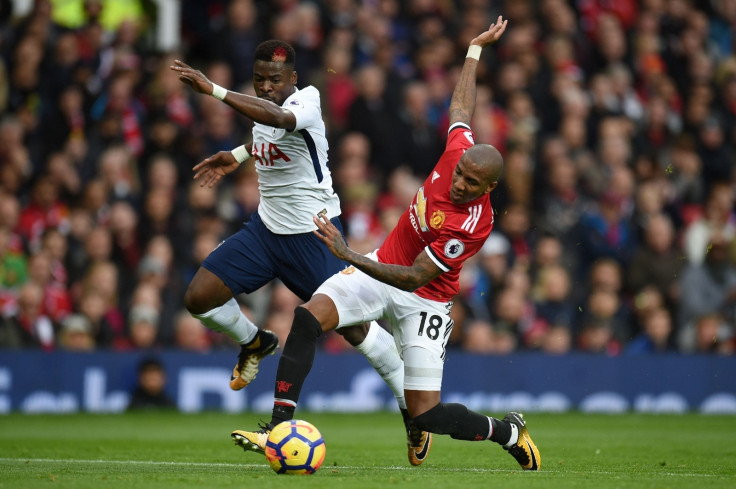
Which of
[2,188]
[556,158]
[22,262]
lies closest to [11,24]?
[2,188]

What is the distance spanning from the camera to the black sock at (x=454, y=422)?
28.5 feet

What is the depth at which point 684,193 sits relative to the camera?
17.7 metres

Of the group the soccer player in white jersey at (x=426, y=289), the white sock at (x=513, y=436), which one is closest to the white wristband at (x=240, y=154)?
the soccer player in white jersey at (x=426, y=289)

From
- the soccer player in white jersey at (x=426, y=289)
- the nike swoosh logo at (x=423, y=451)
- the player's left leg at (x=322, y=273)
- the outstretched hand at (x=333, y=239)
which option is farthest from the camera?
the player's left leg at (x=322, y=273)

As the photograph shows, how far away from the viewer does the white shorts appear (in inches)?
343

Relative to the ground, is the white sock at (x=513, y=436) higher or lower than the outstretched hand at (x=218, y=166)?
lower

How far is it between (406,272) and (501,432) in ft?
4.74

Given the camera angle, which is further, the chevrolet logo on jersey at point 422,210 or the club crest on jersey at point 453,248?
the chevrolet logo on jersey at point 422,210

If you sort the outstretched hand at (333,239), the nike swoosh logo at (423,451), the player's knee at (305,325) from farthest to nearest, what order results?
the nike swoosh logo at (423,451), the player's knee at (305,325), the outstretched hand at (333,239)

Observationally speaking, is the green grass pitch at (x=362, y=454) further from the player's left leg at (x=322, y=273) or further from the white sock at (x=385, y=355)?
the player's left leg at (x=322, y=273)

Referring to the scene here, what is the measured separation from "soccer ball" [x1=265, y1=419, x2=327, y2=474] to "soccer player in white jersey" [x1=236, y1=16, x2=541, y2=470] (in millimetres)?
222

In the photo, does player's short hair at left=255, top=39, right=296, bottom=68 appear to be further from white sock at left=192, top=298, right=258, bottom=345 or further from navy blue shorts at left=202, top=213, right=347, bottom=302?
white sock at left=192, top=298, right=258, bottom=345

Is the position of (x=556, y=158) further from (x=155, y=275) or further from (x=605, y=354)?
(x=155, y=275)

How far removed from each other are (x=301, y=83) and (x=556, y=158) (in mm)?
3601
